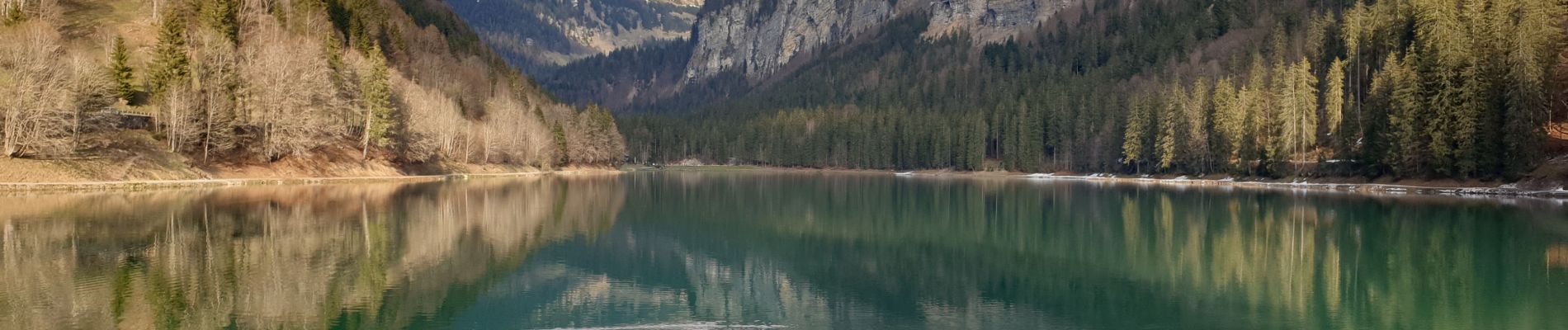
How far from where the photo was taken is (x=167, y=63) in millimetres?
60844

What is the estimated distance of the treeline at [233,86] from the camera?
5094 cm

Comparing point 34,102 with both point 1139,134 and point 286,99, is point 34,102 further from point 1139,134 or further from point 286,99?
point 1139,134

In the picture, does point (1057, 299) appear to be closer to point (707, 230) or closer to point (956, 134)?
point (707, 230)

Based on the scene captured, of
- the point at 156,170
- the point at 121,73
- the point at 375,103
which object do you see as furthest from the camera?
the point at 375,103

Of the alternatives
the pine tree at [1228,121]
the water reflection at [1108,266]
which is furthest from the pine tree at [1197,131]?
the water reflection at [1108,266]

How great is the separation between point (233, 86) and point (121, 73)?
623 cm

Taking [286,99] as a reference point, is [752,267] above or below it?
below

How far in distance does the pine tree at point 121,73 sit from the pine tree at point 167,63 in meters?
1.15

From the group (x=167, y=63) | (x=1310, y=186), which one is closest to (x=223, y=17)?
(x=167, y=63)

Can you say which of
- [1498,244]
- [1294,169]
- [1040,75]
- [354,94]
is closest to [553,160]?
[354,94]

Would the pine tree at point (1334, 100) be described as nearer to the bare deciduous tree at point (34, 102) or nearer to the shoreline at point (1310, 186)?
the shoreline at point (1310, 186)

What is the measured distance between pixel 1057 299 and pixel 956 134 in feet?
446

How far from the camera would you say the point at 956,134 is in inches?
6093

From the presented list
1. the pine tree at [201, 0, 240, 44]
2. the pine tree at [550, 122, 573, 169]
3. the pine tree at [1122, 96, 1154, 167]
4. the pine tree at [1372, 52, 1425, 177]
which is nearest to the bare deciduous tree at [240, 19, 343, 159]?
the pine tree at [201, 0, 240, 44]
